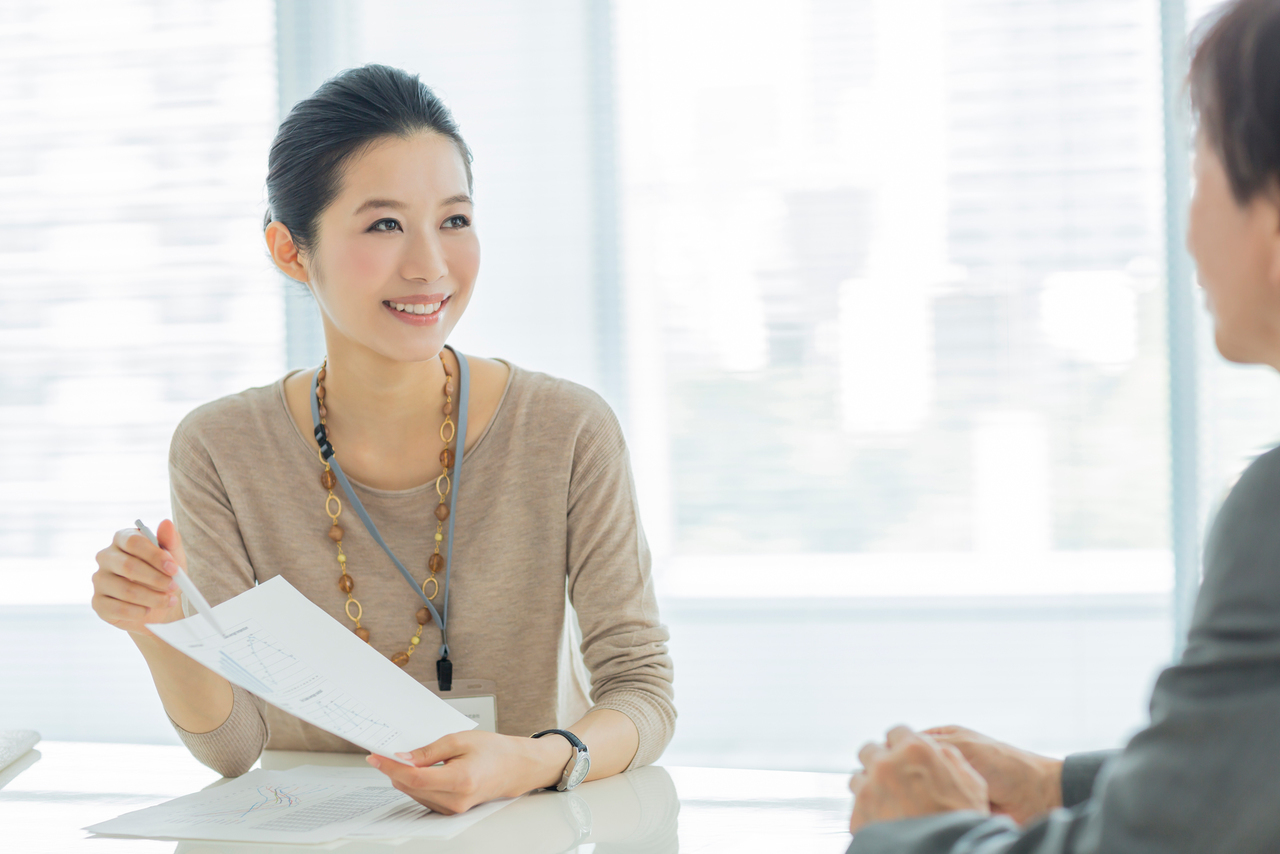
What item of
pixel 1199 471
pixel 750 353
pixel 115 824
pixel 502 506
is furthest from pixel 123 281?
pixel 1199 471

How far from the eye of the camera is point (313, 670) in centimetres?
100

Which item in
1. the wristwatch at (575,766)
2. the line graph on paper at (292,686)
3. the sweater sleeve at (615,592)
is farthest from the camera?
the sweater sleeve at (615,592)

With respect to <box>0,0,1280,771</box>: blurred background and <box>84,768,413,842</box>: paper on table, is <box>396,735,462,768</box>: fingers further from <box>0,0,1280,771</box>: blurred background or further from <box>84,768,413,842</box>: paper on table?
<box>0,0,1280,771</box>: blurred background

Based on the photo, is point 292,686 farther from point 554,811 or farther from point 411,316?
point 411,316

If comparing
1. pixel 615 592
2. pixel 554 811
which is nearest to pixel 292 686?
pixel 554 811

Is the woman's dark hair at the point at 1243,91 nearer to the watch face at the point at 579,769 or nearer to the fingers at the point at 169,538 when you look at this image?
the watch face at the point at 579,769

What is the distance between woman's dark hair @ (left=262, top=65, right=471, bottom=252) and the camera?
140 cm

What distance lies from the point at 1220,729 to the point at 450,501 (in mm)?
1104

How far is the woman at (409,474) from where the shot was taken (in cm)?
140

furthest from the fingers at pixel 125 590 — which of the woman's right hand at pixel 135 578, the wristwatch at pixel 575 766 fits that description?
the wristwatch at pixel 575 766

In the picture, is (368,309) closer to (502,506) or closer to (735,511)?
(502,506)

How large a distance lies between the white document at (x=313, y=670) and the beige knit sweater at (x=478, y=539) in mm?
361

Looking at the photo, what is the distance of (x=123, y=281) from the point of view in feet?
9.43

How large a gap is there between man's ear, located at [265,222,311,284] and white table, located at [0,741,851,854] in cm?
69
